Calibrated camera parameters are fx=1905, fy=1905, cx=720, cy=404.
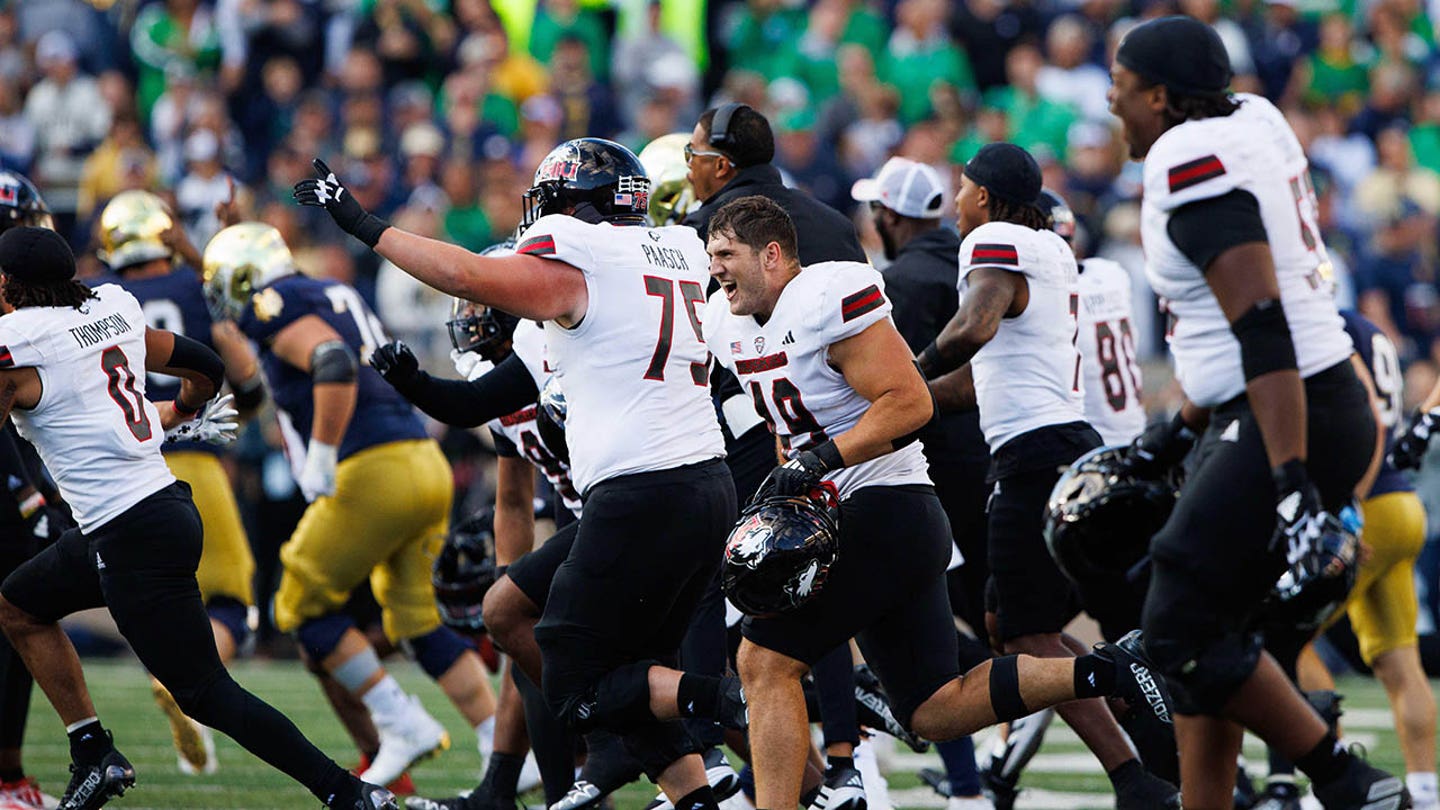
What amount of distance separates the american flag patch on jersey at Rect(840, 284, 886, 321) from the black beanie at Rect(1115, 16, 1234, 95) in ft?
3.08

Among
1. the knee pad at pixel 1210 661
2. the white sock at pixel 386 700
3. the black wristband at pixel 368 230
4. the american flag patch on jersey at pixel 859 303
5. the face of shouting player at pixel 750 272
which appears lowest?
the white sock at pixel 386 700

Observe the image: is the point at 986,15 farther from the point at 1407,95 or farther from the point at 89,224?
the point at 89,224

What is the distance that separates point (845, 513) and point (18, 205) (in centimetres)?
372

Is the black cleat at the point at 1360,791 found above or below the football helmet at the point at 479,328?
below

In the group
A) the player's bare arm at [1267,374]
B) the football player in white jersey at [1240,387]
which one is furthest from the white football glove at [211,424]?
the player's bare arm at [1267,374]

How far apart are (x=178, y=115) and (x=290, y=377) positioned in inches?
328

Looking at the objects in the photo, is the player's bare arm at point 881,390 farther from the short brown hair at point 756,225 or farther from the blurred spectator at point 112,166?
the blurred spectator at point 112,166

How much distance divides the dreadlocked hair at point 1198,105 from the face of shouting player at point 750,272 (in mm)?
1190

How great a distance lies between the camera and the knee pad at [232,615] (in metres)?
7.89

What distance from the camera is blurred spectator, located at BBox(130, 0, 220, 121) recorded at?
52.6ft

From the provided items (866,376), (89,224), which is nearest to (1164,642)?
(866,376)

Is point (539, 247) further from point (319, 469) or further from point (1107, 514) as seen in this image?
point (319, 469)

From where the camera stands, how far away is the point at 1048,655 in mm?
6188

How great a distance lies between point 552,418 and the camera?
19.3ft
